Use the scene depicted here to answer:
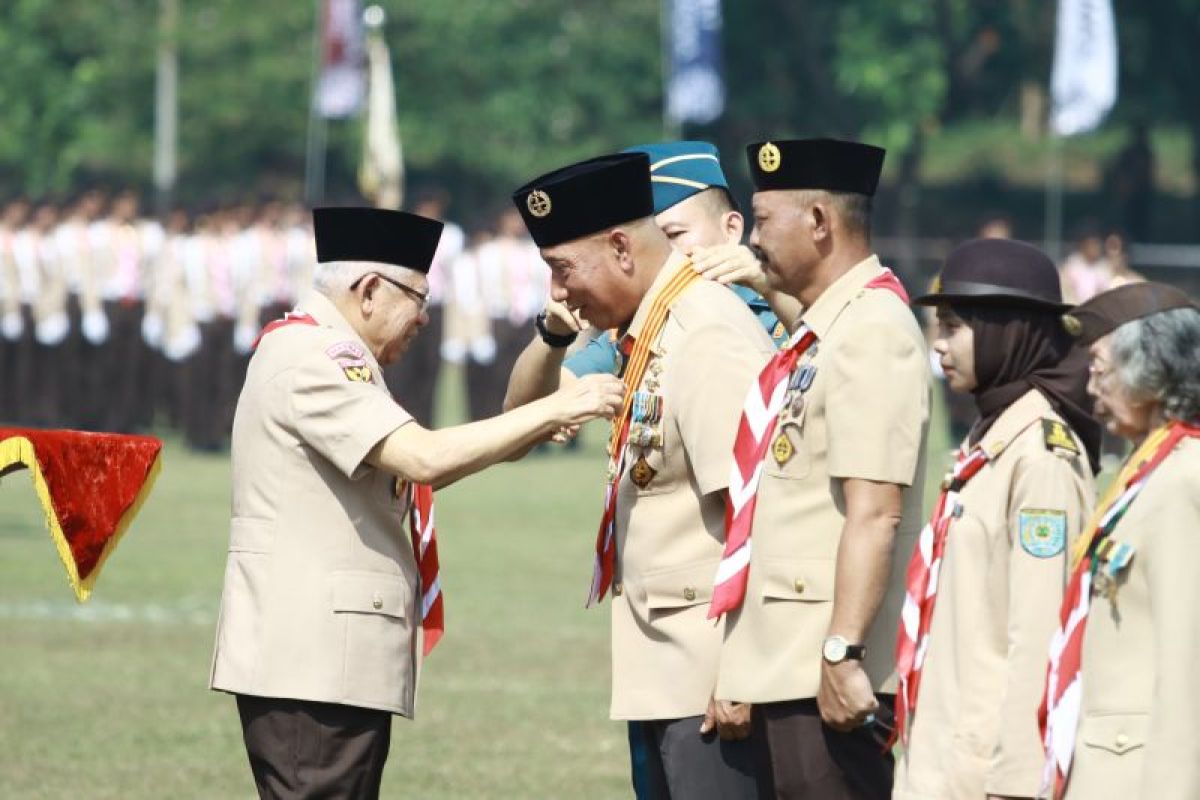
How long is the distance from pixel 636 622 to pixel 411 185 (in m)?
42.5

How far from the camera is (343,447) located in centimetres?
575

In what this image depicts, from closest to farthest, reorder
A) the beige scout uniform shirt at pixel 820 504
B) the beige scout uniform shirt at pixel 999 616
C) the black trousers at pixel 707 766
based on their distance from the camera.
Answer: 1. the beige scout uniform shirt at pixel 999 616
2. the beige scout uniform shirt at pixel 820 504
3. the black trousers at pixel 707 766

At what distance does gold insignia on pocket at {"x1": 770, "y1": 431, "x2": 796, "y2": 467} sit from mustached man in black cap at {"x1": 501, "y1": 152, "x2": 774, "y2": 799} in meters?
0.20

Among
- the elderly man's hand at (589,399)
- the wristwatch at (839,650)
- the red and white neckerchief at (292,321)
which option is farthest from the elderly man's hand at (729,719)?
the red and white neckerchief at (292,321)

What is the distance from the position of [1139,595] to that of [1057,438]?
0.42 m

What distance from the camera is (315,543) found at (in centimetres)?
584

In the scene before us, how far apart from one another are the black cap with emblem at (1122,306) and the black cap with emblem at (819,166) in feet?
2.33

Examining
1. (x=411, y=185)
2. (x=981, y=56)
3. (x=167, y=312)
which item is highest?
(x=981, y=56)

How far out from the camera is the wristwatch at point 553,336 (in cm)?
652

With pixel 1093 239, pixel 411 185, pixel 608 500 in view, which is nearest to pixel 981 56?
pixel 411 185

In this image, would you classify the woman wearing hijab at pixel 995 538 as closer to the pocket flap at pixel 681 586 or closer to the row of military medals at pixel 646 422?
the pocket flap at pixel 681 586

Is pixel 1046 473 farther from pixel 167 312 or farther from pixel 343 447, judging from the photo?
pixel 167 312

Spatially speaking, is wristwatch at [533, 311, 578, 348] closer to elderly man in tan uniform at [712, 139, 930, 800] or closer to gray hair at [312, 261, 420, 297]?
gray hair at [312, 261, 420, 297]

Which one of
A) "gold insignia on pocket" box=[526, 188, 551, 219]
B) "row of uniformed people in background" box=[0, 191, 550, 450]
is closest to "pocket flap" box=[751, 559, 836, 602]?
"gold insignia on pocket" box=[526, 188, 551, 219]
